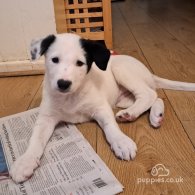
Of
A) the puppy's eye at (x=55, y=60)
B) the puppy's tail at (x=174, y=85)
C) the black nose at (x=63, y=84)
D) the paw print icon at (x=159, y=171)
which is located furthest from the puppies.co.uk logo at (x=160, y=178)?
the puppy's tail at (x=174, y=85)

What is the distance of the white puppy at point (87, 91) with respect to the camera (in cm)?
105

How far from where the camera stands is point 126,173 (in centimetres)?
98

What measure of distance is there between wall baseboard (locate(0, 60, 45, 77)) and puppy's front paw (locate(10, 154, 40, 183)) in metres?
1.06

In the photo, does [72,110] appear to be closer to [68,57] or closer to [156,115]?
[68,57]

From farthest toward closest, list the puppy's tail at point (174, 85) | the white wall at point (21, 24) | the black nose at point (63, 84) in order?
1. the white wall at point (21, 24)
2. the puppy's tail at point (174, 85)
3. the black nose at point (63, 84)

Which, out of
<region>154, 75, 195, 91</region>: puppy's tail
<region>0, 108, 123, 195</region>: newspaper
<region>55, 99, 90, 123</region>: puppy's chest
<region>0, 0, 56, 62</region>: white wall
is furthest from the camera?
<region>0, 0, 56, 62</region>: white wall

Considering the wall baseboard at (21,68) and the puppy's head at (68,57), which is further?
the wall baseboard at (21,68)

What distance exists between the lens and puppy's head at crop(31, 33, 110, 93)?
1052 mm

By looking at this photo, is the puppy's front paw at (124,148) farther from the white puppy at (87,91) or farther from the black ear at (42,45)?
the black ear at (42,45)

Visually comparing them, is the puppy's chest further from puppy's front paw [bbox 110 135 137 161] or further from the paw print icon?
the paw print icon

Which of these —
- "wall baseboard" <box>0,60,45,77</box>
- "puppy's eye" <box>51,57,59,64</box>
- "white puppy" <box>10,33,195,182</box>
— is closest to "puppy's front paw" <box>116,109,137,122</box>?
"white puppy" <box>10,33,195,182</box>

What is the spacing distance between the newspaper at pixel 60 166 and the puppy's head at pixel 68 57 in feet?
0.76

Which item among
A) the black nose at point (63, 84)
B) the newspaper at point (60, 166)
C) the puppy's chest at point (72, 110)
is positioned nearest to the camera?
the newspaper at point (60, 166)

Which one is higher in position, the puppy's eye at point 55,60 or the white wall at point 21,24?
the puppy's eye at point 55,60
